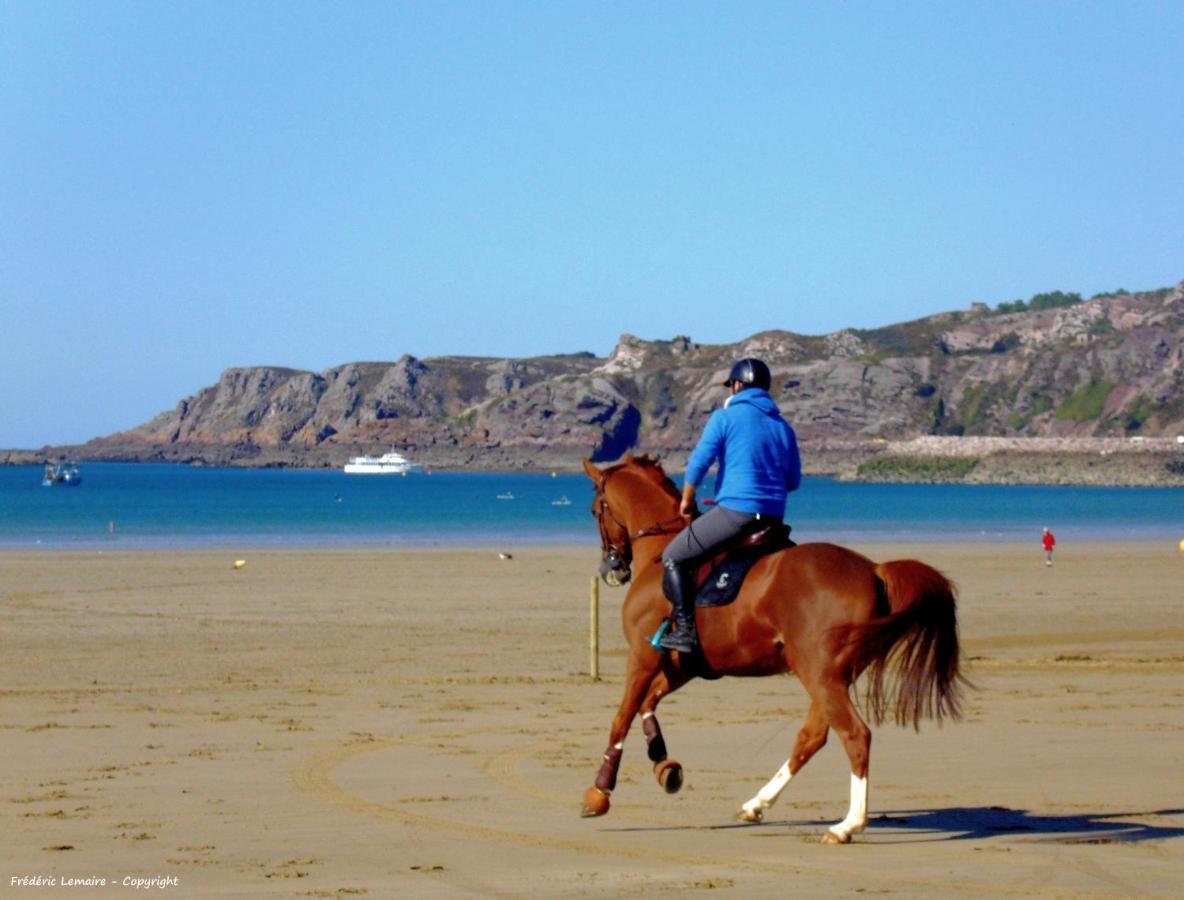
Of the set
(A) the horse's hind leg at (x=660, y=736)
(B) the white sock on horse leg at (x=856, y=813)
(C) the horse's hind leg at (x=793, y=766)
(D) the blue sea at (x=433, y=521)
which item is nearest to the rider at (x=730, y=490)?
(A) the horse's hind leg at (x=660, y=736)

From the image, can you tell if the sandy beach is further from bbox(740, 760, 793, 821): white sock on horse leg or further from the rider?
the rider

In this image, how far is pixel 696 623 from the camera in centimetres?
884

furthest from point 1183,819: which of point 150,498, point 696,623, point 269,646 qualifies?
point 150,498

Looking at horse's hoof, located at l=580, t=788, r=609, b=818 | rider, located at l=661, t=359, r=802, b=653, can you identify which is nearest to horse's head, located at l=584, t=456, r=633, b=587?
rider, located at l=661, t=359, r=802, b=653

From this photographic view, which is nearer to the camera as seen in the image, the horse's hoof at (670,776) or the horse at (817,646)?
the horse at (817,646)

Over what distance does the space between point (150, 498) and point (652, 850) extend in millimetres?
96122

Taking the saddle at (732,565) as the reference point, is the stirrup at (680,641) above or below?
below

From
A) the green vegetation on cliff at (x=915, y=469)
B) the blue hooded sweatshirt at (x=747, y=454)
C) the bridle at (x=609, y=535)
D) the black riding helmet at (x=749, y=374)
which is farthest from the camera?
the green vegetation on cliff at (x=915, y=469)

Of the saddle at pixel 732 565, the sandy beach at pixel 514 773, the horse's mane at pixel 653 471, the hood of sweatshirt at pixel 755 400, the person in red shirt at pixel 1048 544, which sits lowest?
the person in red shirt at pixel 1048 544

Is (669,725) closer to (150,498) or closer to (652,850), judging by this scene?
(652,850)

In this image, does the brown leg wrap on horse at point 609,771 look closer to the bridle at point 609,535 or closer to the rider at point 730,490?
the rider at point 730,490

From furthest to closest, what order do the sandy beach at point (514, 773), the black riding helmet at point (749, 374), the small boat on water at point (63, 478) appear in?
the small boat on water at point (63, 478)
the black riding helmet at point (749, 374)
the sandy beach at point (514, 773)

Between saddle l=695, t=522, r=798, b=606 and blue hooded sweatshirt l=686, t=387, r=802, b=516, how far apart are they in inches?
5.8

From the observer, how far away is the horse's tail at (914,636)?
8336 millimetres
